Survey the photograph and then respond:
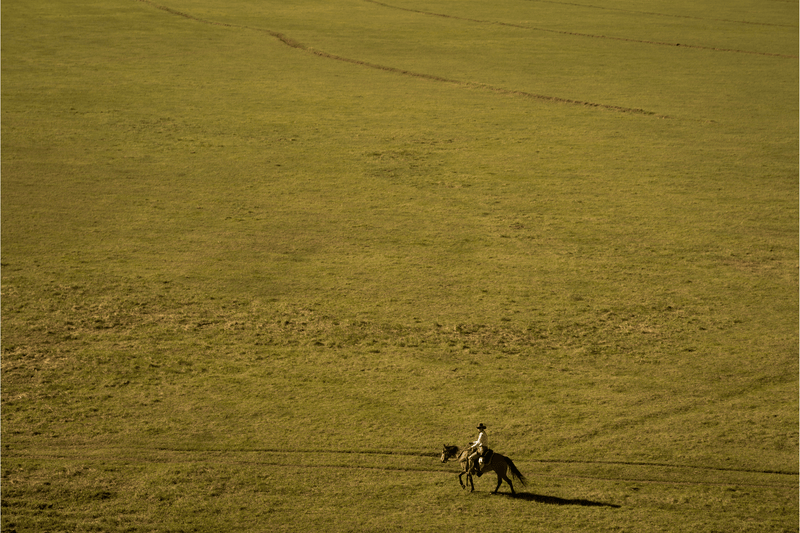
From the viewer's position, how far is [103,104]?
16906 mm

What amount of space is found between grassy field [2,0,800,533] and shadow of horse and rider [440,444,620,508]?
6 centimetres

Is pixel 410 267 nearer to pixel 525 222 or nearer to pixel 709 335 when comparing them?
pixel 525 222

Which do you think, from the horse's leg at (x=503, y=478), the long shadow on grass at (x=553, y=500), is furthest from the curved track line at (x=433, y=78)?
the horse's leg at (x=503, y=478)

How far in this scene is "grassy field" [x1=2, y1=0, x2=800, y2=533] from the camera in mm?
6266

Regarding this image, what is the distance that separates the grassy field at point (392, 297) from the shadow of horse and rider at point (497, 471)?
0.20 feet

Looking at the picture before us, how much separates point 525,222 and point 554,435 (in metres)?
5.14

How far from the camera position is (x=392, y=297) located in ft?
30.9

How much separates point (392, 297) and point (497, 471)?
3.79 meters

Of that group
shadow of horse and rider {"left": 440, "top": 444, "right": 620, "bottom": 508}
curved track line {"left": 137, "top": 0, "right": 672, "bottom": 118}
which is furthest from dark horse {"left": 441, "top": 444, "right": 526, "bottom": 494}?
curved track line {"left": 137, "top": 0, "right": 672, "bottom": 118}

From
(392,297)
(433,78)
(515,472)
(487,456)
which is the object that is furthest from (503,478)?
(433,78)

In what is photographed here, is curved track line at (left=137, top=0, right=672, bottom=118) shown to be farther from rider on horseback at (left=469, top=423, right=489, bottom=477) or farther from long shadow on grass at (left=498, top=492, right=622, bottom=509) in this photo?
rider on horseback at (left=469, top=423, right=489, bottom=477)

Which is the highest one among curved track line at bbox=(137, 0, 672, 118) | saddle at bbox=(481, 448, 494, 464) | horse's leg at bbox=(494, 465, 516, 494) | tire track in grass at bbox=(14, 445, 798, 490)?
curved track line at bbox=(137, 0, 672, 118)

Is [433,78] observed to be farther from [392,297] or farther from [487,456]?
[487,456]

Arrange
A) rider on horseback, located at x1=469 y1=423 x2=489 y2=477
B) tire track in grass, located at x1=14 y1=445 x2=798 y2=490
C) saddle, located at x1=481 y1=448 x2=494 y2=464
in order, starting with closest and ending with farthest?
rider on horseback, located at x1=469 y1=423 x2=489 y2=477 < saddle, located at x1=481 y1=448 x2=494 y2=464 < tire track in grass, located at x1=14 y1=445 x2=798 y2=490
